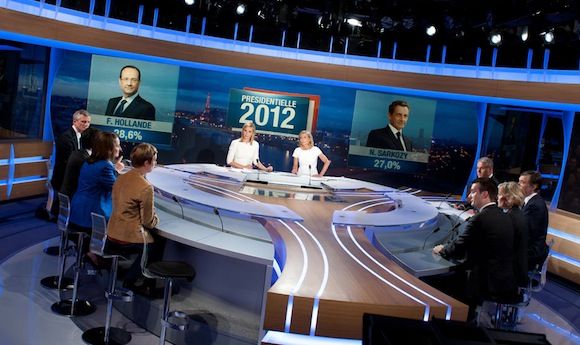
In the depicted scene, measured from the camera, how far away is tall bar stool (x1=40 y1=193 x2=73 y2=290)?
388cm

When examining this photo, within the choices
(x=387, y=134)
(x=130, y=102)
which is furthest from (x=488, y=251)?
(x=130, y=102)

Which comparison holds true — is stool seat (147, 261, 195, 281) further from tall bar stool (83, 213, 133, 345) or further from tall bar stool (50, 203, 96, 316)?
tall bar stool (50, 203, 96, 316)

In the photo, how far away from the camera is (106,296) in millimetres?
3445

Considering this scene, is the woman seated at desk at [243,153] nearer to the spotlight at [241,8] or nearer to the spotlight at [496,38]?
the spotlight at [241,8]

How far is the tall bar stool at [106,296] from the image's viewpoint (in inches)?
134

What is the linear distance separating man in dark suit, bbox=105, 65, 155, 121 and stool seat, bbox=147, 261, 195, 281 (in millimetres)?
5482

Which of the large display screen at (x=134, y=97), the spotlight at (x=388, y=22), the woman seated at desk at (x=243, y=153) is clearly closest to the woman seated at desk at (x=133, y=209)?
the woman seated at desk at (x=243, y=153)

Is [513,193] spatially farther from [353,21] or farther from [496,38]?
[353,21]

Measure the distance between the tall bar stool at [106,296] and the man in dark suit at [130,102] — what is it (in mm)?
5027

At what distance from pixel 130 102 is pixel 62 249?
172 inches

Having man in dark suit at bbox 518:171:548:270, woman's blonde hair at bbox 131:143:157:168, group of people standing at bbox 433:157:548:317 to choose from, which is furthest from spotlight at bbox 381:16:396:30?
woman's blonde hair at bbox 131:143:157:168

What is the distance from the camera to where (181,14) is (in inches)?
314

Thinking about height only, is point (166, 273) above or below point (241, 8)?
below

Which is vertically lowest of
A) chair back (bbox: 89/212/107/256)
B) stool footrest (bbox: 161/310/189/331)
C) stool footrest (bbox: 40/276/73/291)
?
stool footrest (bbox: 40/276/73/291)
